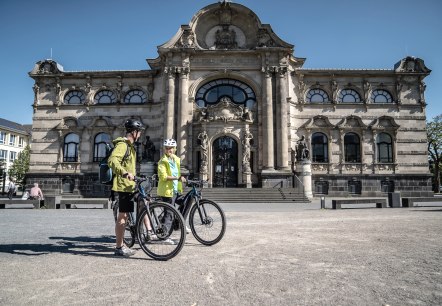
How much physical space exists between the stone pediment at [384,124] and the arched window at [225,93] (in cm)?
1164

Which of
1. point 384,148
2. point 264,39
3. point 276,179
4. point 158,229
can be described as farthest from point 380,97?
point 158,229

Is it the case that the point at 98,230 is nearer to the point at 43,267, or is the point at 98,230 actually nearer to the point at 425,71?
the point at 43,267

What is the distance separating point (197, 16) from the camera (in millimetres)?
27641

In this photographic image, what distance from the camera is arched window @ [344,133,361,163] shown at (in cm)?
2758

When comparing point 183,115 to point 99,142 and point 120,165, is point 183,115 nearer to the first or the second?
point 99,142

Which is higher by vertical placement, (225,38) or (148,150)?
(225,38)

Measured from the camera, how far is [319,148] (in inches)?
1096

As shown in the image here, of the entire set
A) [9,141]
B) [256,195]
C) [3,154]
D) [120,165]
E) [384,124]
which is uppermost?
[9,141]

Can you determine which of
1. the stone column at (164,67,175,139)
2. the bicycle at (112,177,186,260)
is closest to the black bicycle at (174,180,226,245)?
the bicycle at (112,177,186,260)

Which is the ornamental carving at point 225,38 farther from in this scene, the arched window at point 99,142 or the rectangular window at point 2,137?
the rectangular window at point 2,137

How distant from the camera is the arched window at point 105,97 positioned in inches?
1154

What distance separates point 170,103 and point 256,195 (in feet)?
37.1

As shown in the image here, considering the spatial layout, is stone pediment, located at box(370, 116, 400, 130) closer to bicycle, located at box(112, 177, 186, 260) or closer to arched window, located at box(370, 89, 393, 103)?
arched window, located at box(370, 89, 393, 103)

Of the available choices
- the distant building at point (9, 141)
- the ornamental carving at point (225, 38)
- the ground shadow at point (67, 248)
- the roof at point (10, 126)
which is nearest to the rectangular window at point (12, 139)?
the distant building at point (9, 141)
